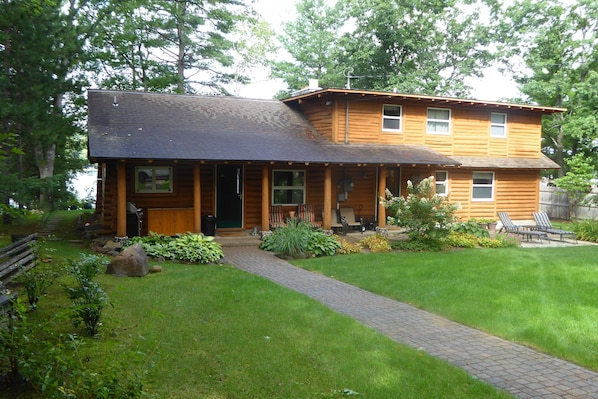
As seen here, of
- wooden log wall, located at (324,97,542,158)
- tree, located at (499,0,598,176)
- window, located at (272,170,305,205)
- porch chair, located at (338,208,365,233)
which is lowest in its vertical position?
porch chair, located at (338,208,365,233)

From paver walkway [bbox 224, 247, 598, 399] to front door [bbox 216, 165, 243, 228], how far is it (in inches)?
280

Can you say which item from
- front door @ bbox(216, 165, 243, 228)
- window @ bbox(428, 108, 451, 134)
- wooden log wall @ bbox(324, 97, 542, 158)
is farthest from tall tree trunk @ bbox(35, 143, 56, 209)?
window @ bbox(428, 108, 451, 134)

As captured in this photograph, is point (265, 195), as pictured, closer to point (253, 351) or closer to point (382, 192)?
point (382, 192)

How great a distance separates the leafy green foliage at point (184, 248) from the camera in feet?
37.7

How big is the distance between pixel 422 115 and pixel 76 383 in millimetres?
17927

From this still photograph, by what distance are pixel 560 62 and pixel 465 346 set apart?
1190 inches

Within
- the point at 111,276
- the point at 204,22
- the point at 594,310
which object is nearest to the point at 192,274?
the point at 111,276

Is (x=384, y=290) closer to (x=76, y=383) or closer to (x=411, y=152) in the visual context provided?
(x=76, y=383)

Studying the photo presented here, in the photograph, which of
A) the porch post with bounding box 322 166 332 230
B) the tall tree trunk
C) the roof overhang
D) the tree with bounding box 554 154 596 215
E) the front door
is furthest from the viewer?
the tree with bounding box 554 154 596 215

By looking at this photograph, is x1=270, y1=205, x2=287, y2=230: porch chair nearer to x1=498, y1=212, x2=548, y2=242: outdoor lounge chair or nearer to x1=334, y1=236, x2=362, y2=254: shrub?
x1=334, y1=236, x2=362, y2=254: shrub

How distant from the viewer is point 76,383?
3.45 metres

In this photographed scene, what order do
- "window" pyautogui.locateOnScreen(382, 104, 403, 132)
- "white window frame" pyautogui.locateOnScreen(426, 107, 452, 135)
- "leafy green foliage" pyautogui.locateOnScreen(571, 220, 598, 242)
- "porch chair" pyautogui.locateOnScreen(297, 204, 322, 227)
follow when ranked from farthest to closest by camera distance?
1. "white window frame" pyautogui.locateOnScreen(426, 107, 452, 135)
2. "window" pyautogui.locateOnScreen(382, 104, 403, 132)
3. "leafy green foliage" pyautogui.locateOnScreen(571, 220, 598, 242)
4. "porch chair" pyautogui.locateOnScreen(297, 204, 322, 227)

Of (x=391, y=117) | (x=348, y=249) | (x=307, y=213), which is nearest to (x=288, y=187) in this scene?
(x=307, y=213)

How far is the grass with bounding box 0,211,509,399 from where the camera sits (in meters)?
4.50
